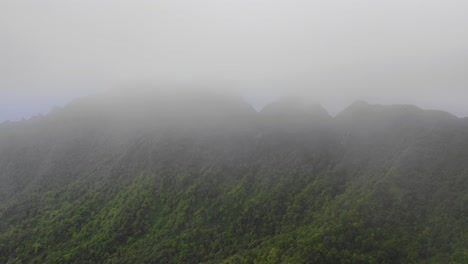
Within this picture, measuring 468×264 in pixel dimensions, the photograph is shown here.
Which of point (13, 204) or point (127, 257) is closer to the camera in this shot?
point (127, 257)

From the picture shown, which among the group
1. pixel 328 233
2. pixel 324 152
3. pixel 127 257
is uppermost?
pixel 324 152

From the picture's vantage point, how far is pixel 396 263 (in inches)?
4353

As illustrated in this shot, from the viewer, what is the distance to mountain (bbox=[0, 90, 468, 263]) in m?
119

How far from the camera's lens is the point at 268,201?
498 feet

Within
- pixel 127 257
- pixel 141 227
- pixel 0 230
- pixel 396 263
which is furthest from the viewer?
pixel 0 230

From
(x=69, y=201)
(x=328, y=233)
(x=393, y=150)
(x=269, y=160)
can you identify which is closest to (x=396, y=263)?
(x=328, y=233)

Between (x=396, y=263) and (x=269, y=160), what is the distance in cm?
7891

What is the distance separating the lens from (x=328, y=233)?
118m

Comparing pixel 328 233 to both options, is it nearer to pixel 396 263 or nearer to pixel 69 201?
pixel 396 263

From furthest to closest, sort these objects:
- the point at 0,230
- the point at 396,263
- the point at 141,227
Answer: the point at 0,230 < the point at 141,227 < the point at 396,263

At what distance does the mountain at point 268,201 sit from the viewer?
11944 centimetres

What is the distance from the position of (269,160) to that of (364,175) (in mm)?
42922

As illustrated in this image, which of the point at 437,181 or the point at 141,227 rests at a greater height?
the point at 437,181

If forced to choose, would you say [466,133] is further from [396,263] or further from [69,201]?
[69,201]
